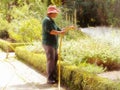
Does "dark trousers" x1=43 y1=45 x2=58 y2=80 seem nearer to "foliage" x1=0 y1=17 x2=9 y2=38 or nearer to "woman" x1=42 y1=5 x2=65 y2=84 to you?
"woman" x1=42 y1=5 x2=65 y2=84

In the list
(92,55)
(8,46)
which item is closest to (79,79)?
(92,55)

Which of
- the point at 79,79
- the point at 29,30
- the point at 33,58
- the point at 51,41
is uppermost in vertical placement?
the point at 51,41

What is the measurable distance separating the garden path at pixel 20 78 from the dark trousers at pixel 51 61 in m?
0.27

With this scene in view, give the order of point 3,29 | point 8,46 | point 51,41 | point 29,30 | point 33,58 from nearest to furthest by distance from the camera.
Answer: point 51,41, point 33,58, point 29,30, point 8,46, point 3,29

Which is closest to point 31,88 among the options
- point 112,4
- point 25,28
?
point 25,28

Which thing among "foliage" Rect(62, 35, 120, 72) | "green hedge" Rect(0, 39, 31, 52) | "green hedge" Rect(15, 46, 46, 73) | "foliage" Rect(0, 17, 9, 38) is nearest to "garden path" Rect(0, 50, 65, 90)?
"green hedge" Rect(15, 46, 46, 73)

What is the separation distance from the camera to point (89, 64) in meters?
8.94

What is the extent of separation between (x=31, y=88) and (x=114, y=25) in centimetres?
1266

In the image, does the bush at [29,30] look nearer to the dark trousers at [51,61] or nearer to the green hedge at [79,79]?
the green hedge at [79,79]

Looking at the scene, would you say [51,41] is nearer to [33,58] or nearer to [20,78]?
[20,78]

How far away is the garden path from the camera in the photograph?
856cm

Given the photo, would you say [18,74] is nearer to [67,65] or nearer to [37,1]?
[67,65]

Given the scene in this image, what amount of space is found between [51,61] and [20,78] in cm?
134

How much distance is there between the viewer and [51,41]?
8578 millimetres
